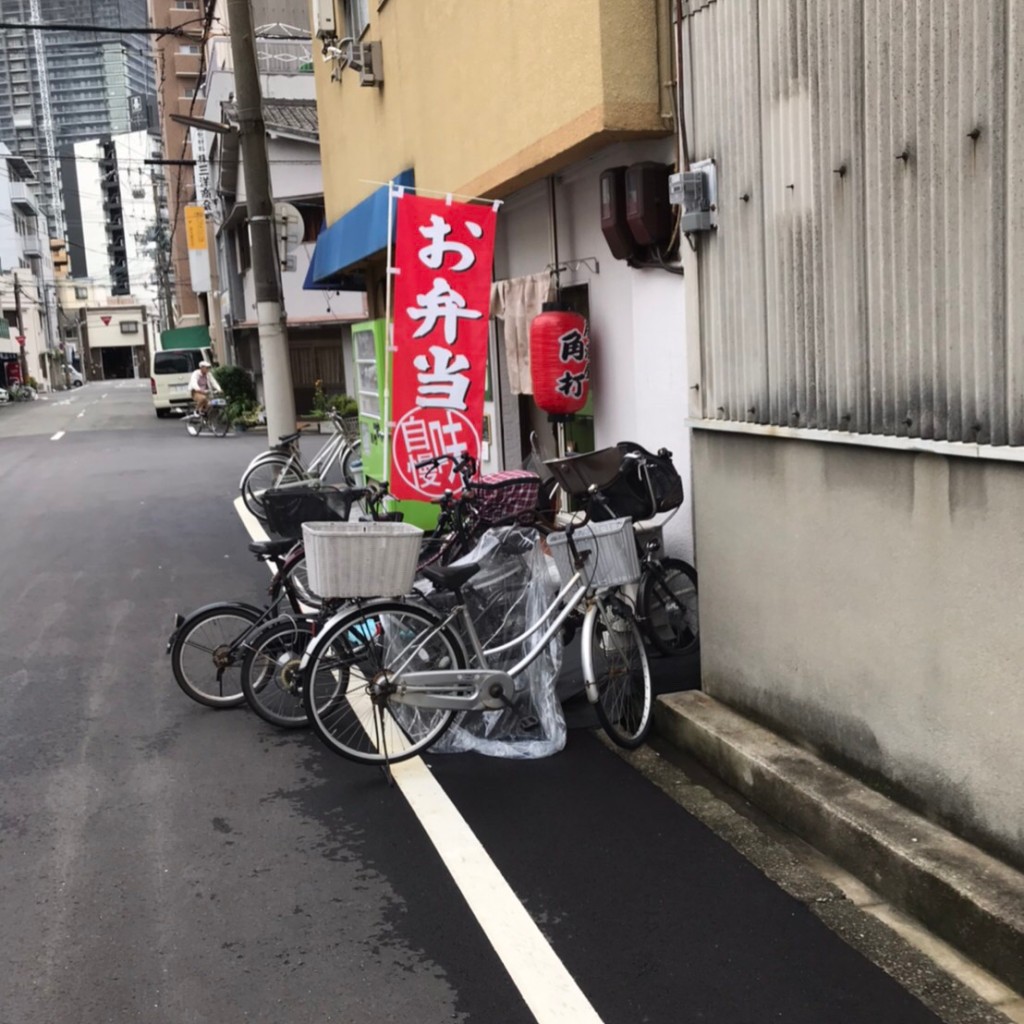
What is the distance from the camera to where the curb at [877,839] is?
358 centimetres

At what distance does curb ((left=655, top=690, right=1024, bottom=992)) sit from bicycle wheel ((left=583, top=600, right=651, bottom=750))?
302 mm

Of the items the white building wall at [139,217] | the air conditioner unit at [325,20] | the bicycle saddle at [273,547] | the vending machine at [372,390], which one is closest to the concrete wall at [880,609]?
the bicycle saddle at [273,547]

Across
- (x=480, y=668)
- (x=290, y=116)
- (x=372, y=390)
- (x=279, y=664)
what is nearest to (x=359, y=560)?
(x=480, y=668)

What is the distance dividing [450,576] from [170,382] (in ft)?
108

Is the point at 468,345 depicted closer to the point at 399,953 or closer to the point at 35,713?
the point at 35,713

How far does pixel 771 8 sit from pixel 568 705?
3.79 m

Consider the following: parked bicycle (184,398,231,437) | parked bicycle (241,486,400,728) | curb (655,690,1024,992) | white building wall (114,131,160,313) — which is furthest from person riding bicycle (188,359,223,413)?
white building wall (114,131,160,313)

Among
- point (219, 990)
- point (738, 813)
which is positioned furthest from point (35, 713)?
point (738, 813)

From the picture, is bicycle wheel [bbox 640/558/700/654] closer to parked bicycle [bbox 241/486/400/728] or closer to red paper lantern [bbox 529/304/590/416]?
red paper lantern [bbox 529/304/590/416]

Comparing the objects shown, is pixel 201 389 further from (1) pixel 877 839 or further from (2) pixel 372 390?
(1) pixel 877 839

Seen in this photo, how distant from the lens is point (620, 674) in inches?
232

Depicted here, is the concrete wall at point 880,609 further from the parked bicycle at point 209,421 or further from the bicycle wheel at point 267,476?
A: the parked bicycle at point 209,421

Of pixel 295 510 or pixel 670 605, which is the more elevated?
pixel 295 510

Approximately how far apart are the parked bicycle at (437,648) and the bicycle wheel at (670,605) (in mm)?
1213
